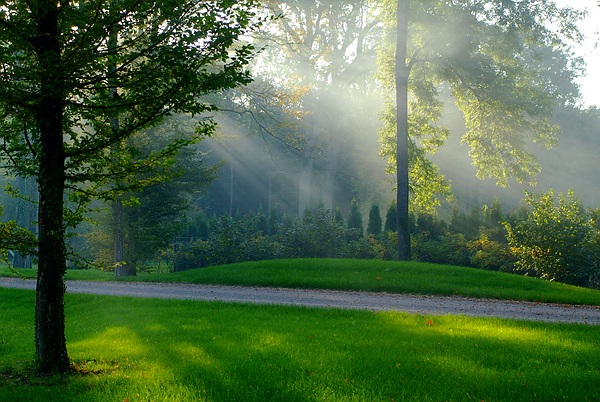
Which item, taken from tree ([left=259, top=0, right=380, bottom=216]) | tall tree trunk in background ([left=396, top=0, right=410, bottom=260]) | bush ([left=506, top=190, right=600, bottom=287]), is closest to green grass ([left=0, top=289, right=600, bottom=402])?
bush ([left=506, top=190, right=600, bottom=287])

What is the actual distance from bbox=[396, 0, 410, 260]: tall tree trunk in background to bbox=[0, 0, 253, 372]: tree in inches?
544

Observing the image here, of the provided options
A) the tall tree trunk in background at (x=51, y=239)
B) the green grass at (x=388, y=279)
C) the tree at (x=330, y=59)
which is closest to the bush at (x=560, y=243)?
the green grass at (x=388, y=279)

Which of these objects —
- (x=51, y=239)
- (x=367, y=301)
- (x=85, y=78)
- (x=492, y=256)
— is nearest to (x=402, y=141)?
(x=492, y=256)

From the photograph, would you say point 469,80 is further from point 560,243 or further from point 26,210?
point 26,210

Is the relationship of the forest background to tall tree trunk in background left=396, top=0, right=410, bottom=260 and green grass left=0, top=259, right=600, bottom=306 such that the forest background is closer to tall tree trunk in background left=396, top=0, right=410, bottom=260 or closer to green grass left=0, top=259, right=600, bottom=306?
tall tree trunk in background left=396, top=0, right=410, bottom=260

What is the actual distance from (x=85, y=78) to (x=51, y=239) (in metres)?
1.75

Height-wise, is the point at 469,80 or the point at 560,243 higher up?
the point at 469,80

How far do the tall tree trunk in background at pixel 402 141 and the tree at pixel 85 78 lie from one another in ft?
45.3

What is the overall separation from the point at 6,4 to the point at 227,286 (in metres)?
10.8

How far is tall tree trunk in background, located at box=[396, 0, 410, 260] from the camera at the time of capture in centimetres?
1880

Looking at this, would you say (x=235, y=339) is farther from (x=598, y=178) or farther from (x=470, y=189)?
(x=598, y=178)

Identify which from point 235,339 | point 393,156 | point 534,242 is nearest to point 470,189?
point 393,156

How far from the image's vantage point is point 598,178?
51.2 metres

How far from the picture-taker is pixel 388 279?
14.3 metres
